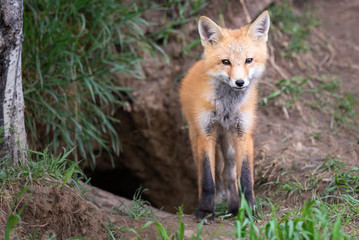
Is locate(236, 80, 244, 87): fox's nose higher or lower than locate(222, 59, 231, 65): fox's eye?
lower

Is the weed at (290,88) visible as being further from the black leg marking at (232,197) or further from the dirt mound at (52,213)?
the dirt mound at (52,213)

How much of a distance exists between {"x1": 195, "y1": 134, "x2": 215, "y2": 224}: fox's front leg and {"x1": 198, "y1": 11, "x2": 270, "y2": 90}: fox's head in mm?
548

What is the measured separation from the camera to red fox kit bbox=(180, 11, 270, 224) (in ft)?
10.5

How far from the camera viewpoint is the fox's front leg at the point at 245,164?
3275 mm

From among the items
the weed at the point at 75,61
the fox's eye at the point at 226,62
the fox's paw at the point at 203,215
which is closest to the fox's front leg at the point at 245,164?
the fox's paw at the point at 203,215

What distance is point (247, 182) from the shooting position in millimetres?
3283

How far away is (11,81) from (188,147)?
9.45 ft

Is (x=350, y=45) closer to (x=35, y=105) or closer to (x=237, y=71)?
(x=237, y=71)

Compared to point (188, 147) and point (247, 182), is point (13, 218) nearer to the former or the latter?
point (247, 182)

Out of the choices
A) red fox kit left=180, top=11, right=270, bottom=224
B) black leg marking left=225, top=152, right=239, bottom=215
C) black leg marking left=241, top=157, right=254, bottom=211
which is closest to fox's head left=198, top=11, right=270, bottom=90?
red fox kit left=180, top=11, right=270, bottom=224

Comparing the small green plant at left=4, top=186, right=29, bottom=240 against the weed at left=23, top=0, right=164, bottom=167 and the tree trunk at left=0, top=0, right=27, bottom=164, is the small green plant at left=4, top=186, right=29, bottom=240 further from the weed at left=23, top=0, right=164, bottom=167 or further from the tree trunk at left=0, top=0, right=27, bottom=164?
the weed at left=23, top=0, right=164, bottom=167

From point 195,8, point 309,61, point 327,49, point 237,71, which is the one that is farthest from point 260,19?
point 327,49

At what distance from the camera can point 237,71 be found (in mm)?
3074

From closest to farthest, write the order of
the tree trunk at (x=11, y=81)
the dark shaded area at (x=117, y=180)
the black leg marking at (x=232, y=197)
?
the tree trunk at (x=11, y=81) < the black leg marking at (x=232, y=197) < the dark shaded area at (x=117, y=180)
